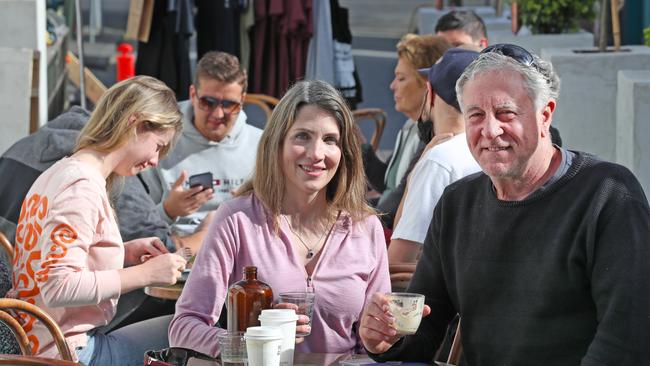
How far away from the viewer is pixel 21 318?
360 centimetres

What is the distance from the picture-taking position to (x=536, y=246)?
279 centimetres

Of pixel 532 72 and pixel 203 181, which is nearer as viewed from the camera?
pixel 532 72

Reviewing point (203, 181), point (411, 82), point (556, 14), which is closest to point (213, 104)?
point (203, 181)

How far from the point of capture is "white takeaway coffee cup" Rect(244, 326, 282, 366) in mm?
2607

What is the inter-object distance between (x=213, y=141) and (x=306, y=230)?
7.24ft

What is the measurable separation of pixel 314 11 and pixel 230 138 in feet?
9.98

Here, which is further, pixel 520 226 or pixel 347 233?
pixel 347 233

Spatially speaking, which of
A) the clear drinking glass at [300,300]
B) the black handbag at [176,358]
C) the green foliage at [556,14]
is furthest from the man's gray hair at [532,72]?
the green foliage at [556,14]

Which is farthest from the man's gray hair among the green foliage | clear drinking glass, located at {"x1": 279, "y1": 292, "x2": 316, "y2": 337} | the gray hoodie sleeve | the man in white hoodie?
the green foliage

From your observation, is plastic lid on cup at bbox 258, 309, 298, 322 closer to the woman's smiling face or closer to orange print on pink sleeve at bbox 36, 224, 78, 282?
the woman's smiling face

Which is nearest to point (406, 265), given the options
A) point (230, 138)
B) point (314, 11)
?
point (230, 138)

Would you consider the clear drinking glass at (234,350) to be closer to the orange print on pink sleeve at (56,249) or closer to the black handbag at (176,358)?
the black handbag at (176,358)

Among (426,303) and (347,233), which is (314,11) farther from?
(426,303)

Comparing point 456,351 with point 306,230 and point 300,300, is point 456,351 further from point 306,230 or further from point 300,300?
point 306,230
